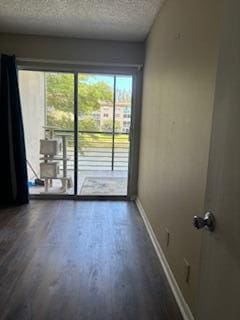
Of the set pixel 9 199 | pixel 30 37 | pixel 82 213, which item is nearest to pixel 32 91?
pixel 30 37

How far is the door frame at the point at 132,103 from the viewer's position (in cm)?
413

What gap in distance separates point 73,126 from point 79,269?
8.43 feet

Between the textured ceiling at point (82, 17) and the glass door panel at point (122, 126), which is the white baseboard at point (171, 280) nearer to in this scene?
the glass door panel at point (122, 126)

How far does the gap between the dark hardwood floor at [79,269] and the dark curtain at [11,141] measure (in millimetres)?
464

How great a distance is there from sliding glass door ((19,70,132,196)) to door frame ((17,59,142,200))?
74mm

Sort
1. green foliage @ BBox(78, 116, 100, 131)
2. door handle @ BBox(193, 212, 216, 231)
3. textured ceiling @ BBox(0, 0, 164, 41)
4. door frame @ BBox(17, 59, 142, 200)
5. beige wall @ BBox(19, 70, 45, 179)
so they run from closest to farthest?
1. door handle @ BBox(193, 212, 216, 231)
2. textured ceiling @ BBox(0, 0, 164, 41)
3. door frame @ BBox(17, 59, 142, 200)
4. green foliage @ BBox(78, 116, 100, 131)
5. beige wall @ BBox(19, 70, 45, 179)

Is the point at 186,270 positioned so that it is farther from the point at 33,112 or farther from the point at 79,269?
the point at 33,112

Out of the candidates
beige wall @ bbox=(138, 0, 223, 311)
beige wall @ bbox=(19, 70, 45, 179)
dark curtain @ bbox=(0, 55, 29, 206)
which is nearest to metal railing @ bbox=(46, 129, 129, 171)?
beige wall @ bbox=(19, 70, 45, 179)

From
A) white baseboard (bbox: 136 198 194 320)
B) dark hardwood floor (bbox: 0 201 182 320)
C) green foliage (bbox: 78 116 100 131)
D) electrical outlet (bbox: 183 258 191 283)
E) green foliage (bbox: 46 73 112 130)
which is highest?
green foliage (bbox: 46 73 112 130)

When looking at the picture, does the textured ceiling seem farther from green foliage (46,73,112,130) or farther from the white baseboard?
the white baseboard

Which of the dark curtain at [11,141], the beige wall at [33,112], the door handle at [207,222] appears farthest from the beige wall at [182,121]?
the beige wall at [33,112]

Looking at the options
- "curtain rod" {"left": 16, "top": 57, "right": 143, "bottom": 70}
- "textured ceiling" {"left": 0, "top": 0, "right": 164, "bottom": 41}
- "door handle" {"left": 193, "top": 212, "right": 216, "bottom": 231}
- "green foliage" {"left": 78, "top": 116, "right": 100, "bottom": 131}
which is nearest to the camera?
"door handle" {"left": 193, "top": 212, "right": 216, "bottom": 231}

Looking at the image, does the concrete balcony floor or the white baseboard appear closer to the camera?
the white baseboard

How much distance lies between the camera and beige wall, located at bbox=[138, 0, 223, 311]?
1.57 m
